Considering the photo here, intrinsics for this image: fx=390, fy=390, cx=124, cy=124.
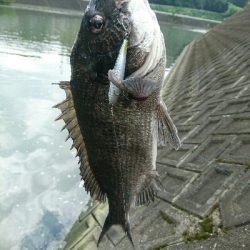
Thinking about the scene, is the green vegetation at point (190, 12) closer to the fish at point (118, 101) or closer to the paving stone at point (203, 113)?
the paving stone at point (203, 113)

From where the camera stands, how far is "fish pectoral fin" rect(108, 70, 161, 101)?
2641mm

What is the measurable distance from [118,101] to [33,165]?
7.24m

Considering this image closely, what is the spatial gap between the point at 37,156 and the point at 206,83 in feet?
16.8

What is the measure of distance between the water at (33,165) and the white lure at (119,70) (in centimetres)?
475

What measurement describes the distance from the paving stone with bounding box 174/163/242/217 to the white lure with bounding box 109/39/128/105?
1.99 m

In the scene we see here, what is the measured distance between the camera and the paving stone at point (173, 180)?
5.05 meters

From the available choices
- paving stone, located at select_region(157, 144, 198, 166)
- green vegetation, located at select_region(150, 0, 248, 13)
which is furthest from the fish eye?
green vegetation, located at select_region(150, 0, 248, 13)

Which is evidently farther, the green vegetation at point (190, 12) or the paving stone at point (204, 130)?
the green vegetation at point (190, 12)

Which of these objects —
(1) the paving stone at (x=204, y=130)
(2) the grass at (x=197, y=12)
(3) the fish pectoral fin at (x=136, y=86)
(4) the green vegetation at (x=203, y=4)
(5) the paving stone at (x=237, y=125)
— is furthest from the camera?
(4) the green vegetation at (x=203, y=4)

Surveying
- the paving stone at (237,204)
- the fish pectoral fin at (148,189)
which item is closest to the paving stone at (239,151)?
the paving stone at (237,204)

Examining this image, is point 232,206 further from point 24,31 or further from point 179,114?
point 24,31

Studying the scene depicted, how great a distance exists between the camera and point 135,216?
5.21m

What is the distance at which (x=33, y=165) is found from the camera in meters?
9.65

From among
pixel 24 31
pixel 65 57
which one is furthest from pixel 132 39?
pixel 24 31
